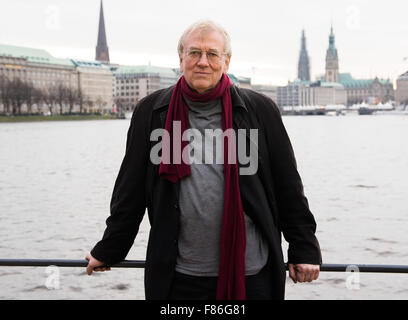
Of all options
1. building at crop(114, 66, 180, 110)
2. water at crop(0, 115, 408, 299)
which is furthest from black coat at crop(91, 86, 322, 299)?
building at crop(114, 66, 180, 110)

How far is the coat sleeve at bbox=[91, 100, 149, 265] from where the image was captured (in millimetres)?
2865

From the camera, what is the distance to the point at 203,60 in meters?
2.72

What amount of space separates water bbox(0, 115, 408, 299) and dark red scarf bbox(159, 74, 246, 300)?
4.02ft

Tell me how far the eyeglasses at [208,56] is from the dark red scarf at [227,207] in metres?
0.11

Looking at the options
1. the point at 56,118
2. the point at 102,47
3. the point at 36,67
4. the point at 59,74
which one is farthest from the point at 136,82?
the point at 56,118

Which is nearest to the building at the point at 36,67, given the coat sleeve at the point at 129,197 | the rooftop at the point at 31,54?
the rooftop at the point at 31,54

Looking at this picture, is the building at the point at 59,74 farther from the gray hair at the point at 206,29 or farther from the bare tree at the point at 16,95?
the gray hair at the point at 206,29

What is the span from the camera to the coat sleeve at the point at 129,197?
287cm

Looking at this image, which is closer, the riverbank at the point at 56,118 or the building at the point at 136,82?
the riverbank at the point at 56,118

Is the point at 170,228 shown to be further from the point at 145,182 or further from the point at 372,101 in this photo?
the point at 372,101

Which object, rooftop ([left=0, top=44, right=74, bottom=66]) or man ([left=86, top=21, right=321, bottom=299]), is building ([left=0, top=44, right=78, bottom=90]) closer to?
rooftop ([left=0, top=44, right=74, bottom=66])
